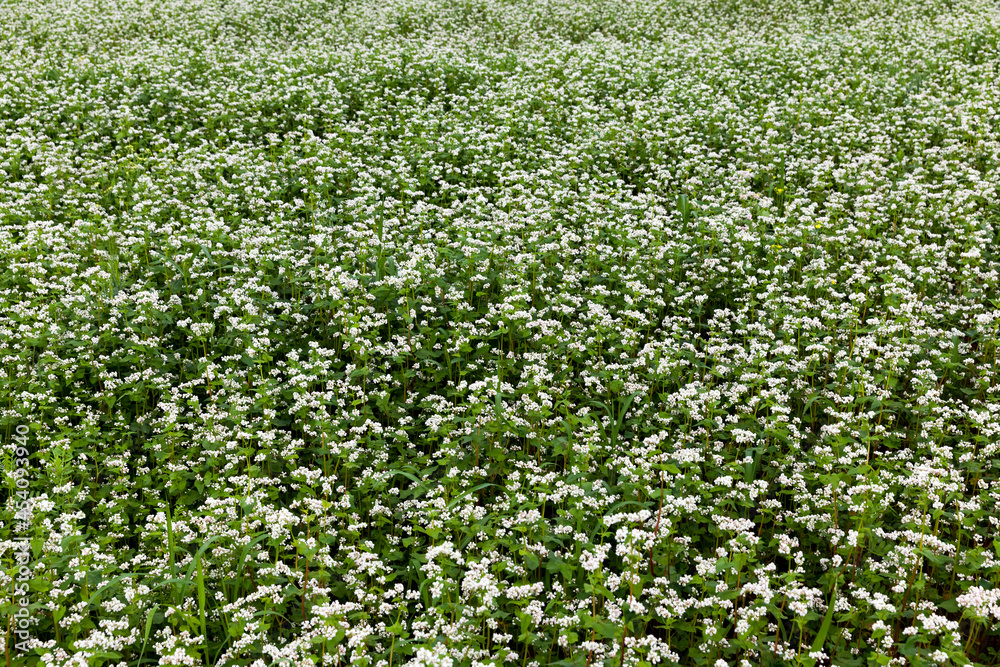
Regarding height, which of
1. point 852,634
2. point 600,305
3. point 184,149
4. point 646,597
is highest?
point 184,149

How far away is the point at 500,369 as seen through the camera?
6.98m

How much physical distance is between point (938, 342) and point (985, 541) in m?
2.27

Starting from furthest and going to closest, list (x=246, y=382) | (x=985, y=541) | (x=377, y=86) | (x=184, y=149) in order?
(x=377, y=86) < (x=184, y=149) < (x=246, y=382) < (x=985, y=541)

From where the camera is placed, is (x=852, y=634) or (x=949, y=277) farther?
(x=949, y=277)

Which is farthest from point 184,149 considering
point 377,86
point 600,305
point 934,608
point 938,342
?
point 934,608

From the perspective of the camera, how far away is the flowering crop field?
4.77 m

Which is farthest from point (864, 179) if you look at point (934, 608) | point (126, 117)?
point (126, 117)

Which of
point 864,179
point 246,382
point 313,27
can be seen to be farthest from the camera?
point 313,27

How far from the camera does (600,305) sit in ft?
24.8

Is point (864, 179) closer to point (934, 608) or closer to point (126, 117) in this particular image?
point (934, 608)

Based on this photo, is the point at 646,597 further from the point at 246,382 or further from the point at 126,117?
the point at 126,117

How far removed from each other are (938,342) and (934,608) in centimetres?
325

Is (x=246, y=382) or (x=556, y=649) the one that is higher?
(x=246, y=382)

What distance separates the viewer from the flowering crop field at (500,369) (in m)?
4.77
